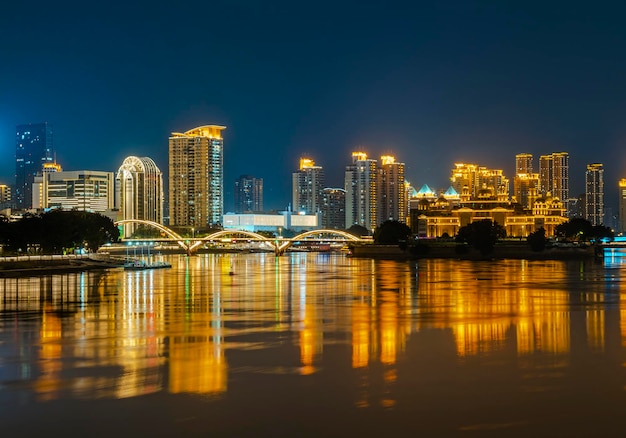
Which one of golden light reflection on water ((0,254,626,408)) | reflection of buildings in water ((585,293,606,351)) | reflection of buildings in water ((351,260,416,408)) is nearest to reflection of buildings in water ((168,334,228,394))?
golden light reflection on water ((0,254,626,408))

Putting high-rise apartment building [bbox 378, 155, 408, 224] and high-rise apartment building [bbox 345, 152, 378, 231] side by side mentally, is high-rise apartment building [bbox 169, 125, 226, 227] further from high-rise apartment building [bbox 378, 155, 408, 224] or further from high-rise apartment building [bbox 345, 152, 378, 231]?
high-rise apartment building [bbox 378, 155, 408, 224]

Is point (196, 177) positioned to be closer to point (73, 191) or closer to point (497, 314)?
point (73, 191)

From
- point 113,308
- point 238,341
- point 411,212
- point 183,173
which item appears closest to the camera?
point 238,341

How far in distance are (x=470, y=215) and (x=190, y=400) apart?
4555 inches

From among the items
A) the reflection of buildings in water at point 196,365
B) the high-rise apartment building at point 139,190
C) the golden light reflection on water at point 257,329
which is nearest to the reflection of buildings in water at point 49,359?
the golden light reflection on water at point 257,329

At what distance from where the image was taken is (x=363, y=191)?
178125mm

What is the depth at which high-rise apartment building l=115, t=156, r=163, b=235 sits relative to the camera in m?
161

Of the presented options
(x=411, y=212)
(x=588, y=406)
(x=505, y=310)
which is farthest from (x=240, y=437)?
(x=411, y=212)

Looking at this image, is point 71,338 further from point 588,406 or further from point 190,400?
point 588,406

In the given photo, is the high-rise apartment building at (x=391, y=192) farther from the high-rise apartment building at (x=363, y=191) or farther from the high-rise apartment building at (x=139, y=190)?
the high-rise apartment building at (x=139, y=190)

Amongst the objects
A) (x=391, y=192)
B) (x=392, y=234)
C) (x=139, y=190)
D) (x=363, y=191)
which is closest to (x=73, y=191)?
(x=139, y=190)

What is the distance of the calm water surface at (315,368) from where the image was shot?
1216cm

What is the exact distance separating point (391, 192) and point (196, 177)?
41364mm

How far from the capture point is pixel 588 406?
1309 cm
